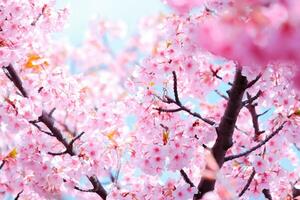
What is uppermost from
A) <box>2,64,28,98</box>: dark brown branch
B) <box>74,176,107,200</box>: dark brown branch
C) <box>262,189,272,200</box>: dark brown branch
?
<box>2,64,28,98</box>: dark brown branch

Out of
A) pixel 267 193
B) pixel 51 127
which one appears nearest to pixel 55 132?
pixel 51 127

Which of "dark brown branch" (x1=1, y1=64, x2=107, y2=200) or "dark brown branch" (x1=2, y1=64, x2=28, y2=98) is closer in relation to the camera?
"dark brown branch" (x1=1, y1=64, x2=107, y2=200)

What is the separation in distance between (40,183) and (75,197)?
103 centimetres

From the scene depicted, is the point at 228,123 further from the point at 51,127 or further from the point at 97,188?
the point at 51,127

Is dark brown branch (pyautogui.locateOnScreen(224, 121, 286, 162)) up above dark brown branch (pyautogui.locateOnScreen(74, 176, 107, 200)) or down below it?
above

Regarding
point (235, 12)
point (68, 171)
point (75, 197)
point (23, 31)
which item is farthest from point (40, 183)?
point (235, 12)

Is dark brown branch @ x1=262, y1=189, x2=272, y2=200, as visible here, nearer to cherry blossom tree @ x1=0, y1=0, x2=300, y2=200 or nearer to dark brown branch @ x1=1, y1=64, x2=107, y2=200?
cherry blossom tree @ x1=0, y1=0, x2=300, y2=200

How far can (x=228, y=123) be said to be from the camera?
5.40 m

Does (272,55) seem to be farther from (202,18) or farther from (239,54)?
(202,18)

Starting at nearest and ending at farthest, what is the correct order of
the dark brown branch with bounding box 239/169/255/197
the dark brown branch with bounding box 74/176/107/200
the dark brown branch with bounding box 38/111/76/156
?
the dark brown branch with bounding box 239/169/255/197
the dark brown branch with bounding box 38/111/76/156
the dark brown branch with bounding box 74/176/107/200

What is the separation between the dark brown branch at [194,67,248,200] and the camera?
5252 millimetres

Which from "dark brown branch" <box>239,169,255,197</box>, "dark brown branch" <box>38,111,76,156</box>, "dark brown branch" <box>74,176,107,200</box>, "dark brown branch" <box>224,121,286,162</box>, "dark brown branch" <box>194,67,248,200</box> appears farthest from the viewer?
"dark brown branch" <box>74,176,107,200</box>

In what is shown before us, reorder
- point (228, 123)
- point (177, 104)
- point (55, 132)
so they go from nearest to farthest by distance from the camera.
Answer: point (228, 123) < point (177, 104) < point (55, 132)

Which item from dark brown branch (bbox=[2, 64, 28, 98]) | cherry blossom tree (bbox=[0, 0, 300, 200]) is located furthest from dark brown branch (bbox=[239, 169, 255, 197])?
dark brown branch (bbox=[2, 64, 28, 98])
